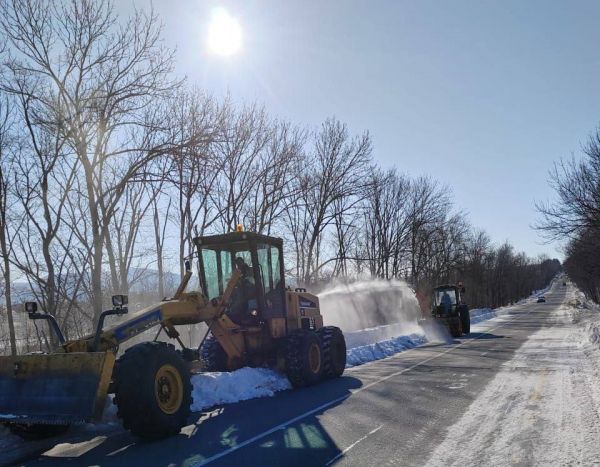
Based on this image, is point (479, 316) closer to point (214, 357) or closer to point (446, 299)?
point (446, 299)

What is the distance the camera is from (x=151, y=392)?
714cm

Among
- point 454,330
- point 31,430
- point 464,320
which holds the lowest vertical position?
point 31,430

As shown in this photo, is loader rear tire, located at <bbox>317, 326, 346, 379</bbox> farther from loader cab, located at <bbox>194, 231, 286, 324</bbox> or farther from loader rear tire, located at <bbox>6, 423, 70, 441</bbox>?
loader rear tire, located at <bbox>6, 423, 70, 441</bbox>

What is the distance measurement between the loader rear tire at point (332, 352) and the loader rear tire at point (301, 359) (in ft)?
1.64

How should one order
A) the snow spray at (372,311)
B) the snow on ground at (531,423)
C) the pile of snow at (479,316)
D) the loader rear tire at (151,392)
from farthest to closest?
the pile of snow at (479,316), the snow spray at (372,311), the loader rear tire at (151,392), the snow on ground at (531,423)

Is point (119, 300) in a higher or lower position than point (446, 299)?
lower

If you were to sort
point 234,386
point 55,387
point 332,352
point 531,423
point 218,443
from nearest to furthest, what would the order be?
point 55,387 → point 218,443 → point 531,423 → point 234,386 → point 332,352

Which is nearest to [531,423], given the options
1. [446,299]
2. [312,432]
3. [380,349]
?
[312,432]

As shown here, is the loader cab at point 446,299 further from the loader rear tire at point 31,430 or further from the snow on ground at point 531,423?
the loader rear tire at point 31,430

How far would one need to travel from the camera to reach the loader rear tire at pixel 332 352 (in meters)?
12.9

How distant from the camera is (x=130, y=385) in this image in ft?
23.0

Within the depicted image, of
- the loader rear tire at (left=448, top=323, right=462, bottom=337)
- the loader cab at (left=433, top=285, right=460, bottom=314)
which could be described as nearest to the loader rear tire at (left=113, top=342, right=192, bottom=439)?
the loader rear tire at (left=448, top=323, right=462, bottom=337)

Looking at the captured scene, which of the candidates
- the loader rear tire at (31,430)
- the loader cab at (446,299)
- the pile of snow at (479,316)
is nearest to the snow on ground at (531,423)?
the loader rear tire at (31,430)

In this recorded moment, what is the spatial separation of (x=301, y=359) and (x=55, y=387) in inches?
226
